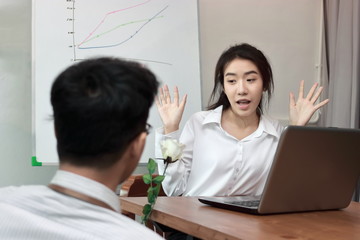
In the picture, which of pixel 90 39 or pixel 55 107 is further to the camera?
pixel 90 39

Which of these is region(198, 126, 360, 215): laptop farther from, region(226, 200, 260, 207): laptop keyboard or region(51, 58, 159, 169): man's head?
region(51, 58, 159, 169): man's head

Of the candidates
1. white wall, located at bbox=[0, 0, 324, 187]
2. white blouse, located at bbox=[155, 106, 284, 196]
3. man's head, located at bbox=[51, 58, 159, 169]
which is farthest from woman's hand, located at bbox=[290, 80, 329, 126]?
man's head, located at bbox=[51, 58, 159, 169]

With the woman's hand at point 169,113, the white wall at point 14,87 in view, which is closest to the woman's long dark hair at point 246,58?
the woman's hand at point 169,113

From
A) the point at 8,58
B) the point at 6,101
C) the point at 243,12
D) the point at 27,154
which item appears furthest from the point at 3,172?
the point at 243,12

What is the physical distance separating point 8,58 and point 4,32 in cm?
12

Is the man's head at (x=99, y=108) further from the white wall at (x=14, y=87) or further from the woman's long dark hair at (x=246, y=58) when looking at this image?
the white wall at (x=14, y=87)

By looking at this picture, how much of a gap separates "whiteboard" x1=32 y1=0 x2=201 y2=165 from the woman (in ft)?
1.34

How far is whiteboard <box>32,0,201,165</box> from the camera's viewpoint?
2.31 m

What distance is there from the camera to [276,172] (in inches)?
47.5

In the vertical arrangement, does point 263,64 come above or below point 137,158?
above

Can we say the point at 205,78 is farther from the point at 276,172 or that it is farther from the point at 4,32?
the point at 276,172

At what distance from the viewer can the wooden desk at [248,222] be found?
1.00 metres

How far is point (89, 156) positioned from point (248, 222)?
1.75 feet

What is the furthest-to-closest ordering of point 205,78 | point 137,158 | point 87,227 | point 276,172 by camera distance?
point 205,78 < point 276,172 < point 137,158 < point 87,227
